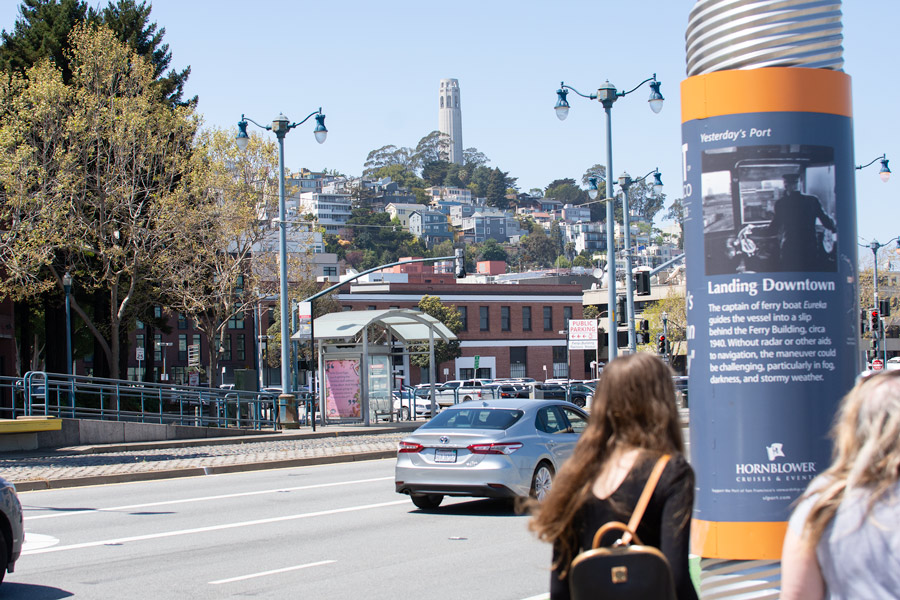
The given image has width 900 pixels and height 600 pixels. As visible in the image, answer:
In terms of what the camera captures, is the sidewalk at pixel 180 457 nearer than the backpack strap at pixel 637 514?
No

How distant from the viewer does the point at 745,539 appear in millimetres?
6094

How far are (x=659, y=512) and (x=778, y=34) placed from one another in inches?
150

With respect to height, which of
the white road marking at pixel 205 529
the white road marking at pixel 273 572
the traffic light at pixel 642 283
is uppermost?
the traffic light at pixel 642 283

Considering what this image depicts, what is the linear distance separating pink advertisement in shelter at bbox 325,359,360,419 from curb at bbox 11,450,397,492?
1071 centimetres

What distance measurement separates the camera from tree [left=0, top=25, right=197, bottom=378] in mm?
29500

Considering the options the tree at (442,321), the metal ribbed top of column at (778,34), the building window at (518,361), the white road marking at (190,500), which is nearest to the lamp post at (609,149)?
the white road marking at (190,500)

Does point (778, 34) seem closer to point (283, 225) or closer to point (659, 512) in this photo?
point (659, 512)

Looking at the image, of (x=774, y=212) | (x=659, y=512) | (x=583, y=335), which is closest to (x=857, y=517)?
(x=659, y=512)

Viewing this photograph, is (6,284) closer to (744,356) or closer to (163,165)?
(163,165)

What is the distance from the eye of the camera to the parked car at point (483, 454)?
1289 centimetres

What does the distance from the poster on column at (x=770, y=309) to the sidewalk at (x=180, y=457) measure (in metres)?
14.0

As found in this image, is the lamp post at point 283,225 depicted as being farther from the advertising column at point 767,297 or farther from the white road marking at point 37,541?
the advertising column at point 767,297

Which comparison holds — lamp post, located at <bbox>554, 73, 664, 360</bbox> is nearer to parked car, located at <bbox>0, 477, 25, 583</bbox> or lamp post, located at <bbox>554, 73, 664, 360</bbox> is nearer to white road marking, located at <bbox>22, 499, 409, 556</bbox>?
white road marking, located at <bbox>22, 499, 409, 556</bbox>

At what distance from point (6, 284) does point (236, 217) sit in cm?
1054
